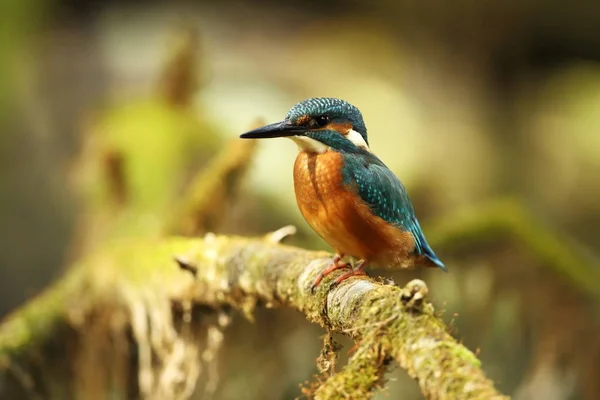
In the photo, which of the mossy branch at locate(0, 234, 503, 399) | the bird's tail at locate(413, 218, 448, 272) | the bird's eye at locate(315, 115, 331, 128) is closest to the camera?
the mossy branch at locate(0, 234, 503, 399)

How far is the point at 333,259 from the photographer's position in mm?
2305

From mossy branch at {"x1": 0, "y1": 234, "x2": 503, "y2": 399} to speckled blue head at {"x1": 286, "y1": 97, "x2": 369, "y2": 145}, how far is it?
434 mm

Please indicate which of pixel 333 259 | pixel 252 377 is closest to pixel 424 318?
pixel 333 259

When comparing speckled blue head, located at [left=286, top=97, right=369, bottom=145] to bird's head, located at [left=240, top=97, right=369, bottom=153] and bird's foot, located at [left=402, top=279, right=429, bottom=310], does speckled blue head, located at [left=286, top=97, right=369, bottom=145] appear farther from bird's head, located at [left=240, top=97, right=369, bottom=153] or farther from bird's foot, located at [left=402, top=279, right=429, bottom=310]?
bird's foot, located at [left=402, top=279, right=429, bottom=310]

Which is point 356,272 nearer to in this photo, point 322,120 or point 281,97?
point 322,120

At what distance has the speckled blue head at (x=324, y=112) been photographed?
1.92 meters

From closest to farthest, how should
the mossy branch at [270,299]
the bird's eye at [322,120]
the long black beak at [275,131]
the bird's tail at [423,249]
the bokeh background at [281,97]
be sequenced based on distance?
the mossy branch at [270,299] < the long black beak at [275,131] < the bird's eye at [322,120] < the bird's tail at [423,249] < the bokeh background at [281,97]

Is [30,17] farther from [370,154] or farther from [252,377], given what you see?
[370,154]

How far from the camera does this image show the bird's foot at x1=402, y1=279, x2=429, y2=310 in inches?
55.8

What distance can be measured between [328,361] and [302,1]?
21.6 feet

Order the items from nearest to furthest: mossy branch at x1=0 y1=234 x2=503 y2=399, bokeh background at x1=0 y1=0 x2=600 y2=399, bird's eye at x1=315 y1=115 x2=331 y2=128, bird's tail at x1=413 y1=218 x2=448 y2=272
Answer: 1. mossy branch at x1=0 y1=234 x2=503 y2=399
2. bird's eye at x1=315 y1=115 x2=331 y2=128
3. bird's tail at x1=413 y1=218 x2=448 y2=272
4. bokeh background at x1=0 y1=0 x2=600 y2=399

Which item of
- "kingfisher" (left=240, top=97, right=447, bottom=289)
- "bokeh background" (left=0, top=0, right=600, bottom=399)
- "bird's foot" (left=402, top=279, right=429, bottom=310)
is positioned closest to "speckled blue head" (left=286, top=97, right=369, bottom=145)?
→ "kingfisher" (left=240, top=97, right=447, bottom=289)

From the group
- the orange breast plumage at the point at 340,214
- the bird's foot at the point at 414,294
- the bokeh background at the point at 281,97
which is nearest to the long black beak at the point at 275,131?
the orange breast plumage at the point at 340,214

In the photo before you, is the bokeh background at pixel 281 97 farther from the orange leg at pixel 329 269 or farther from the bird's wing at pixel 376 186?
the bird's wing at pixel 376 186
